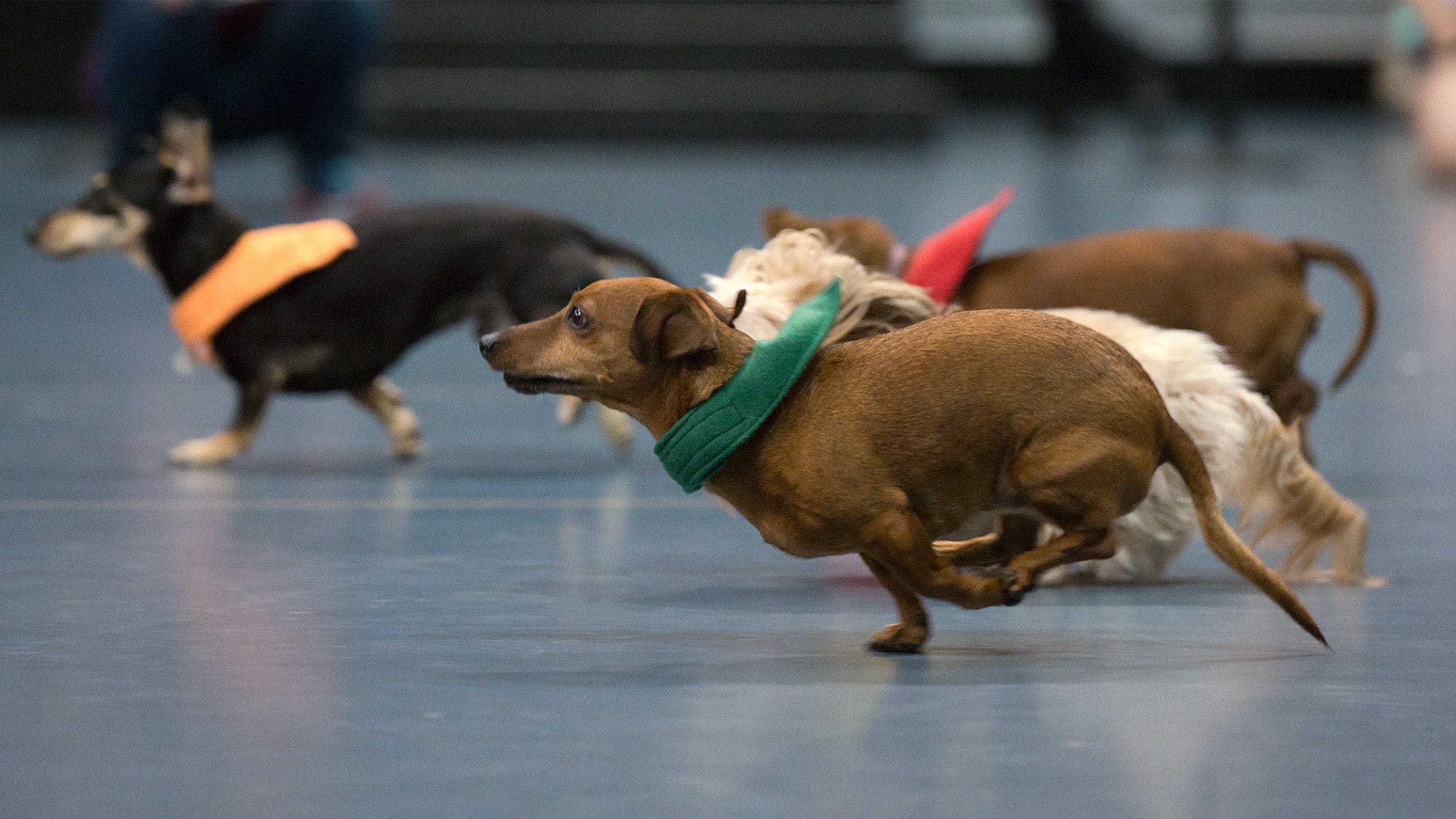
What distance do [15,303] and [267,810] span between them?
454 centimetres

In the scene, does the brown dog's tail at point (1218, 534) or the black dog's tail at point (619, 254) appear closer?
the brown dog's tail at point (1218, 534)

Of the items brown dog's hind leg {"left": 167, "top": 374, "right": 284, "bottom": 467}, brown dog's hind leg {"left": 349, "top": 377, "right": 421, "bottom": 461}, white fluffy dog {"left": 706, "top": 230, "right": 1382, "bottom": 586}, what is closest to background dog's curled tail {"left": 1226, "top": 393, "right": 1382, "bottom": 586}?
white fluffy dog {"left": 706, "top": 230, "right": 1382, "bottom": 586}

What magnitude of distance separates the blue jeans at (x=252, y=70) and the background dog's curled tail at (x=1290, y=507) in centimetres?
553

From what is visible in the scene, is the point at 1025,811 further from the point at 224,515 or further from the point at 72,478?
the point at 72,478

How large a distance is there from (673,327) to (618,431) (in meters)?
1.76

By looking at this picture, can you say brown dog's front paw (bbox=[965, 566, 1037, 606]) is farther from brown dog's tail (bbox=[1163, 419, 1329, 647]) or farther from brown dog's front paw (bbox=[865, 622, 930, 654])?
brown dog's tail (bbox=[1163, 419, 1329, 647])

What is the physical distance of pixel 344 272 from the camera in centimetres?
407

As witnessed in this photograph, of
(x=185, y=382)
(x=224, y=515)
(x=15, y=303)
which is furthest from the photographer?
(x=15, y=303)

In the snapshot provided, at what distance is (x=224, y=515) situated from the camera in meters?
3.61

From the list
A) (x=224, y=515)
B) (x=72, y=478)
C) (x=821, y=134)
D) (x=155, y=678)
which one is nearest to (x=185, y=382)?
(x=72, y=478)

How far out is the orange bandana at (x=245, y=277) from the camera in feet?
13.3

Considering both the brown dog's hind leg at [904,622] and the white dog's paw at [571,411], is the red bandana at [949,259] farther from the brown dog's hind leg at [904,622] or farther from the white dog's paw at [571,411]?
the white dog's paw at [571,411]

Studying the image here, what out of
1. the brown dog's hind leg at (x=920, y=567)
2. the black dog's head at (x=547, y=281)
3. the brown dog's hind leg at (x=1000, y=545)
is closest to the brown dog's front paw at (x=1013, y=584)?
the brown dog's hind leg at (x=920, y=567)

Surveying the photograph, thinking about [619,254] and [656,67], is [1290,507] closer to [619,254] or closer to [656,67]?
[619,254]
